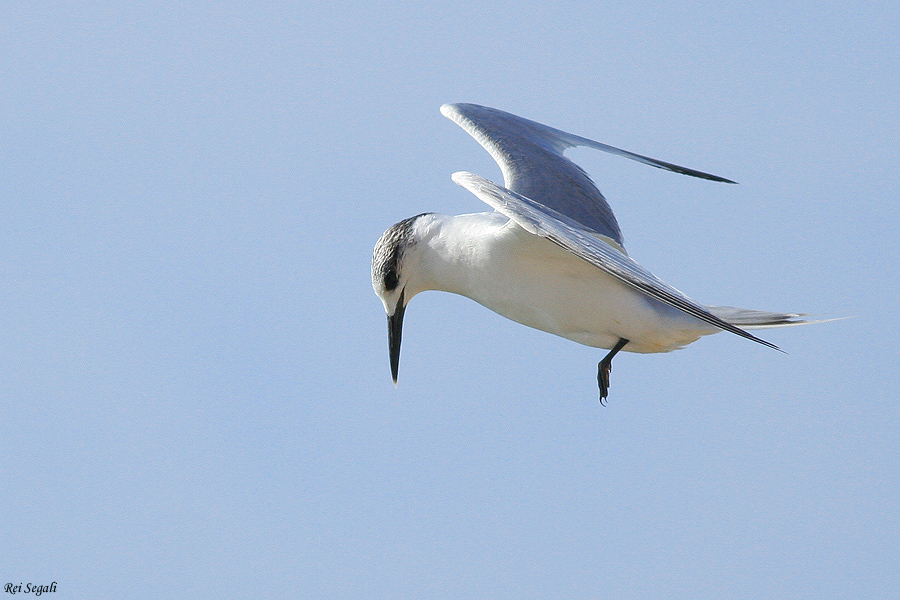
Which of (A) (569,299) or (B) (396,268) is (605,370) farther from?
(B) (396,268)

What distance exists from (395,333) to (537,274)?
1.69 metres

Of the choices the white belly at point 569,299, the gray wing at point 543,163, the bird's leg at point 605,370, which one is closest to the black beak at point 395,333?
the white belly at point 569,299

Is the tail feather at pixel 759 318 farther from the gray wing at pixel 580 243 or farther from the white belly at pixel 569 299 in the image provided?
the gray wing at pixel 580 243

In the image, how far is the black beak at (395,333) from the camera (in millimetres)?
9516

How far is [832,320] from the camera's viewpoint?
852 cm

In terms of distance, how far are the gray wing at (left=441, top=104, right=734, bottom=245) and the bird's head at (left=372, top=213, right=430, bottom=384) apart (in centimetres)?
100

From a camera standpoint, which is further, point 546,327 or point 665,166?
point 665,166

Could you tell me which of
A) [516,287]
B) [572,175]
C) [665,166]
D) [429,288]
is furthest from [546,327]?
[665,166]

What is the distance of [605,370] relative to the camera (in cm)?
874

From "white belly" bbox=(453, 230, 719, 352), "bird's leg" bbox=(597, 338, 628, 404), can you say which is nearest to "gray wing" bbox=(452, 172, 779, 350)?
"white belly" bbox=(453, 230, 719, 352)

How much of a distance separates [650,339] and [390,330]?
2165 mm

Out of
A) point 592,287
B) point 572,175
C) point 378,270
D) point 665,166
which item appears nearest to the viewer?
point 592,287

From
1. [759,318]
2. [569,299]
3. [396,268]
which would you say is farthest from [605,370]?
[396,268]

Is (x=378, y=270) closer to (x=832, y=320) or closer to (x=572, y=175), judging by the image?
(x=572, y=175)
